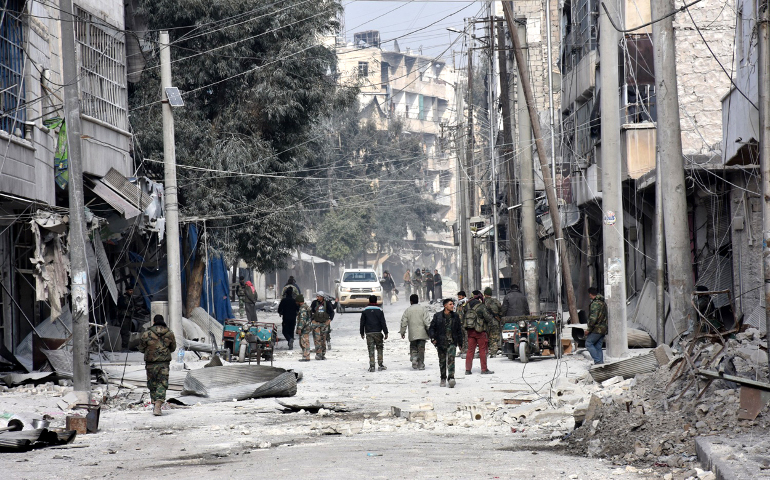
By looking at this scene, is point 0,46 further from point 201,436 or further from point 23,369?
point 201,436

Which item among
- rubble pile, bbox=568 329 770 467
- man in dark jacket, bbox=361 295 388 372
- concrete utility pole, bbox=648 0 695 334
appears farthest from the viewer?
man in dark jacket, bbox=361 295 388 372

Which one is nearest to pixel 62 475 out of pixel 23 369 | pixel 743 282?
pixel 23 369

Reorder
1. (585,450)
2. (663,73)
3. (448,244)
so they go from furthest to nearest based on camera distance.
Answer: (448,244) < (663,73) < (585,450)

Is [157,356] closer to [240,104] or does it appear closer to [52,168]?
[52,168]

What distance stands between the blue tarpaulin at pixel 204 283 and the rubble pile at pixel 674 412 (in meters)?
17.6

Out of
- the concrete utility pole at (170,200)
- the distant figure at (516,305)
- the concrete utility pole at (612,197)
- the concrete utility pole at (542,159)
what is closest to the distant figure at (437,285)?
the distant figure at (516,305)

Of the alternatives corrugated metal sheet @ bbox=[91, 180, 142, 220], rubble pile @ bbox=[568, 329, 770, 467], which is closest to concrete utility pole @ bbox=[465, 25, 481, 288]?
corrugated metal sheet @ bbox=[91, 180, 142, 220]

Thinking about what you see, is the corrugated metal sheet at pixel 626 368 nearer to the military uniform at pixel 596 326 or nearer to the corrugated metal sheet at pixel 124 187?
the military uniform at pixel 596 326

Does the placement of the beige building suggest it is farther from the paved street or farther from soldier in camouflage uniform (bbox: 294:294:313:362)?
the paved street

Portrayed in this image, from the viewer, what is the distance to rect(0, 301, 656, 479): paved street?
27.6ft

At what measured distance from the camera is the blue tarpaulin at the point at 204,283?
27.8m

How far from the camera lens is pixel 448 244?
86938mm

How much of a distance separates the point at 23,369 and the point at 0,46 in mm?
5649

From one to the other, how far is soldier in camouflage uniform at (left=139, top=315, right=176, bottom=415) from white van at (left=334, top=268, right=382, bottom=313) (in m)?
26.5
